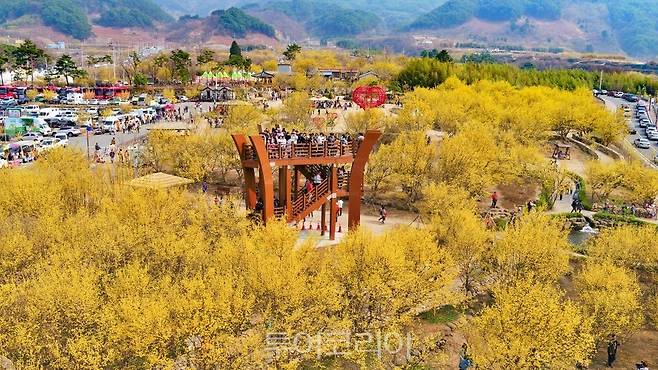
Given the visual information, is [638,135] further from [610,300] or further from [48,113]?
[48,113]

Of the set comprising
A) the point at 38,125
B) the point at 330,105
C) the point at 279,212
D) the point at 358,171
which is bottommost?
the point at 38,125

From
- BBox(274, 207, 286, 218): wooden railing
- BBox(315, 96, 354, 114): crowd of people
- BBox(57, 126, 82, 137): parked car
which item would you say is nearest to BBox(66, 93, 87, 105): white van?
BBox(57, 126, 82, 137): parked car

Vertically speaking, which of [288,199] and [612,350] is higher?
[288,199]

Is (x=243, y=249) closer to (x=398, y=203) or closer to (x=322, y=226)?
(x=322, y=226)

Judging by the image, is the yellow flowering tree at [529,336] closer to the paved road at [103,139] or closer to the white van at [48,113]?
the paved road at [103,139]

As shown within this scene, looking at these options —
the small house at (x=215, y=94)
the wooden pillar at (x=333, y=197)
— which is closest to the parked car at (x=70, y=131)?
the small house at (x=215, y=94)

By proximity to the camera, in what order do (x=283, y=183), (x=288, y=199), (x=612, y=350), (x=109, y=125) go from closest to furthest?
(x=612, y=350) < (x=288, y=199) < (x=283, y=183) < (x=109, y=125)

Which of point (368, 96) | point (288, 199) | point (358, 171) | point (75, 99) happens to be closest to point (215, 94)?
point (75, 99)

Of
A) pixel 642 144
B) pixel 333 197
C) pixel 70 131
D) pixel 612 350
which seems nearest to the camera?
pixel 612 350

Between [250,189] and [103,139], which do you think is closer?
[250,189]

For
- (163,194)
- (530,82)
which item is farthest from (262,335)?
(530,82)
